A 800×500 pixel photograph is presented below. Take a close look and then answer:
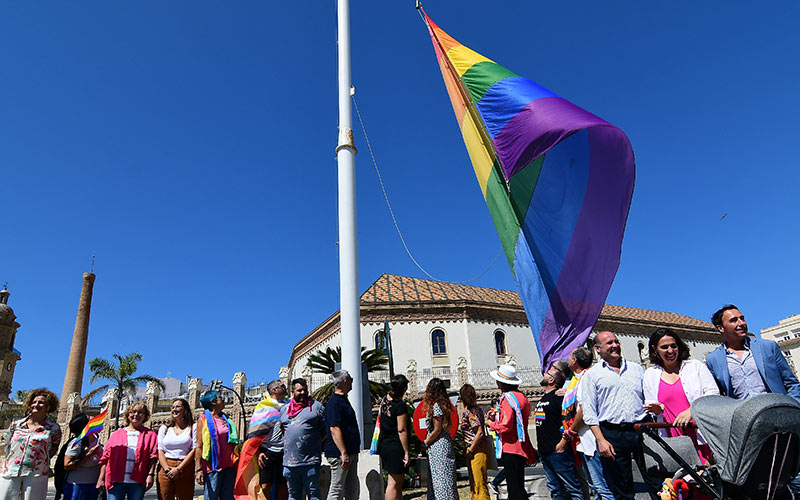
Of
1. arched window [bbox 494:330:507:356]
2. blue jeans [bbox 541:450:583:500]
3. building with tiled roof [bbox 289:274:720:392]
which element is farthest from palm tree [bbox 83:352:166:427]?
blue jeans [bbox 541:450:583:500]

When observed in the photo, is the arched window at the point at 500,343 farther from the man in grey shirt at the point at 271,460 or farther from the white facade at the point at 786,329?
the white facade at the point at 786,329

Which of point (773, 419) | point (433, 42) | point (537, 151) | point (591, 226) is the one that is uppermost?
point (433, 42)

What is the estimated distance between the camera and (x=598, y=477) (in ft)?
12.7

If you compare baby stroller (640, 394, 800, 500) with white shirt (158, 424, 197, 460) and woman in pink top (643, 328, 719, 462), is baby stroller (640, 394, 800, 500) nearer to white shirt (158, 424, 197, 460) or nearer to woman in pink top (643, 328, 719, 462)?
woman in pink top (643, 328, 719, 462)

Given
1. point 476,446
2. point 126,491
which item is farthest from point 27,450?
point 476,446

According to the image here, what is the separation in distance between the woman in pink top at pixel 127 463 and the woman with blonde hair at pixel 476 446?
Result: 3.66 m

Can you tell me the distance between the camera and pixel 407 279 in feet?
113

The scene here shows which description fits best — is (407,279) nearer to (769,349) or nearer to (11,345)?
(769,349)

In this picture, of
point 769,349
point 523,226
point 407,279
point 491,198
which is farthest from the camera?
point 407,279

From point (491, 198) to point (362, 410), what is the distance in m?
4.34

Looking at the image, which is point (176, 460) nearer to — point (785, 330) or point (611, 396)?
point (611, 396)

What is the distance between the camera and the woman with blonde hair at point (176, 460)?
5.39 meters

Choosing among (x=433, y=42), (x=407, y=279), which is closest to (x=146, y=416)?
(x=433, y=42)

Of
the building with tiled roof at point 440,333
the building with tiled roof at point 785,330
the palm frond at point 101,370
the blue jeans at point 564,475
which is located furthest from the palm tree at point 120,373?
the building with tiled roof at point 785,330
